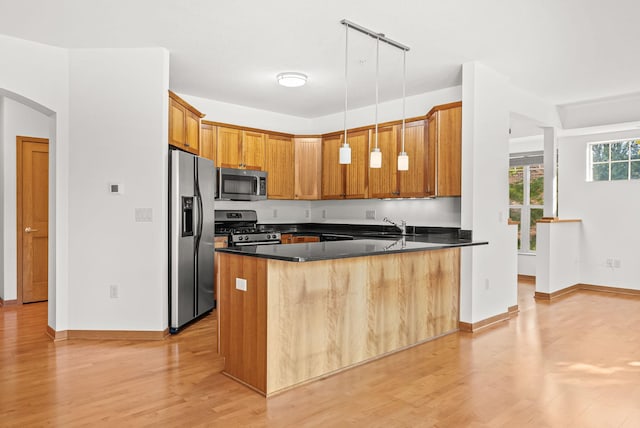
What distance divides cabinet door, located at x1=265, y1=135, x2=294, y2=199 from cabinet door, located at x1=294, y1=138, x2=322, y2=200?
98 millimetres

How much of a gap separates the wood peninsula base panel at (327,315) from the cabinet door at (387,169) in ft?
5.47

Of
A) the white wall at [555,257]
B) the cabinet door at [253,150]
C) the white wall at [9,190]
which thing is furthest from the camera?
the white wall at [555,257]

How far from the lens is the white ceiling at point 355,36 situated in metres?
3.11

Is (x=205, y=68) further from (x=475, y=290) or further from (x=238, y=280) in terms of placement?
(x=475, y=290)

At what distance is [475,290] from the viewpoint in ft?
14.1

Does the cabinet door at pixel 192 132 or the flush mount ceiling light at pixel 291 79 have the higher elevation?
the flush mount ceiling light at pixel 291 79

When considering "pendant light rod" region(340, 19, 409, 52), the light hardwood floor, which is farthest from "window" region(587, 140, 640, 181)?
"pendant light rod" region(340, 19, 409, 52)

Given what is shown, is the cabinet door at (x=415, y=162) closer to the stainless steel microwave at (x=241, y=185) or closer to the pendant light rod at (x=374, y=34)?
the pendant light rod at (x=374, y=34)

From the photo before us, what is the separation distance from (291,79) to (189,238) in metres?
2.00

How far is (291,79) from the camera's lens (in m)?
4.61

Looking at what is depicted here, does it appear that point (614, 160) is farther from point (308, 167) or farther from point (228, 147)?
point (228, 147)

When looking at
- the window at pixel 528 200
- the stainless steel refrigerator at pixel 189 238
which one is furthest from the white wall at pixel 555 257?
the stainless steel refrigerator at pixel 189 238

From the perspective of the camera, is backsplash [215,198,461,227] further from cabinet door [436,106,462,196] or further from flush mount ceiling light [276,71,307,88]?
flush mount ceiling light [276,71,307,88]

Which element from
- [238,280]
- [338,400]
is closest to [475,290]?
[338,400]
